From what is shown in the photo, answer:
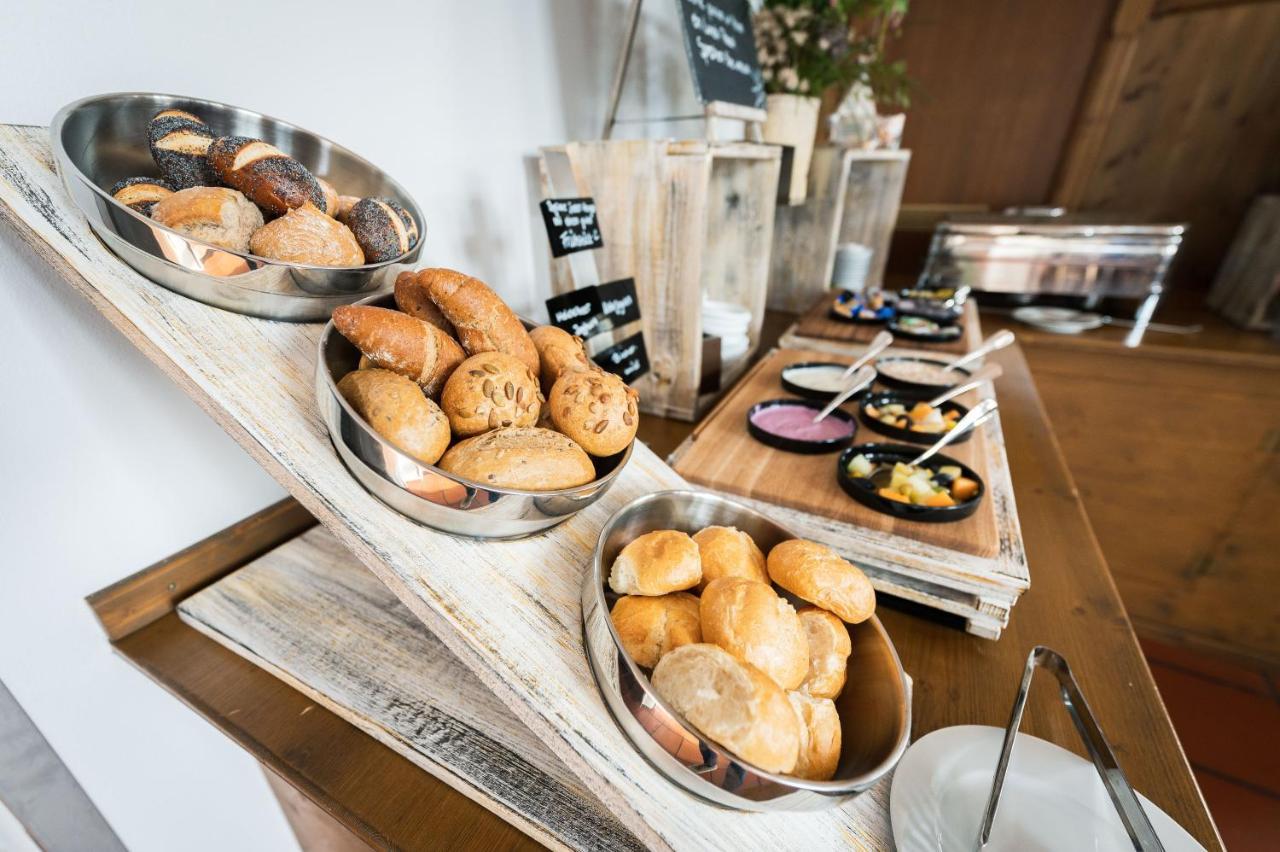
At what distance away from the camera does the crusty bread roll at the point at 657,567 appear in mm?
486

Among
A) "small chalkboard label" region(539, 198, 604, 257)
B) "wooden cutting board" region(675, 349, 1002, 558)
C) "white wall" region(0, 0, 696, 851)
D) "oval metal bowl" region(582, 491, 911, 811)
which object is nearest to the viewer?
"oval metal bowl" region(582, 491, 911, 811)

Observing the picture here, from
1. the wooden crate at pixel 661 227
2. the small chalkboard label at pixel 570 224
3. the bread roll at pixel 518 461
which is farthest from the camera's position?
the wooden crate at pixel 661 227

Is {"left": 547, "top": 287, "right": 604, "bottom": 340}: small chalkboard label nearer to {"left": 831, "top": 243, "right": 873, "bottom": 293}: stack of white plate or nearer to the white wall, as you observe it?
the white wall

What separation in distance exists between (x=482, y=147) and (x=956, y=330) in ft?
4.82

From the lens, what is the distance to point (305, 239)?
54cm

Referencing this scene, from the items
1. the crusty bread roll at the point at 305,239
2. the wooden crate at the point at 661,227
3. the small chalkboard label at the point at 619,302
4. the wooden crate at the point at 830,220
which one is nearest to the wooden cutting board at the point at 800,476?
the wooden crate at the point at 661,227

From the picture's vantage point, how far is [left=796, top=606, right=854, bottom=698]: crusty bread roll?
1.58ft

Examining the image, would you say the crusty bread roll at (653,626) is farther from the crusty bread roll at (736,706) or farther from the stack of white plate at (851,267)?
the stack of white plate at (851,267)

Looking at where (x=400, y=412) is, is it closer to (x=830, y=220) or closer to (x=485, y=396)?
(x=485, y=396)

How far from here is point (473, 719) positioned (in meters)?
0.59

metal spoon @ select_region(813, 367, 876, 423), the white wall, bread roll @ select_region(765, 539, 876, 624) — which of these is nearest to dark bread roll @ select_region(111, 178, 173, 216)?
the white wall

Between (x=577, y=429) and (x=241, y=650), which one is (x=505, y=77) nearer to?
(x=577, y=429)

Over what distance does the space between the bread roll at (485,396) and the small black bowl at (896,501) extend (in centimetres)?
56

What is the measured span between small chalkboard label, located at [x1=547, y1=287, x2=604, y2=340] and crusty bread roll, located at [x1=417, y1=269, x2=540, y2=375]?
0.30 metres
